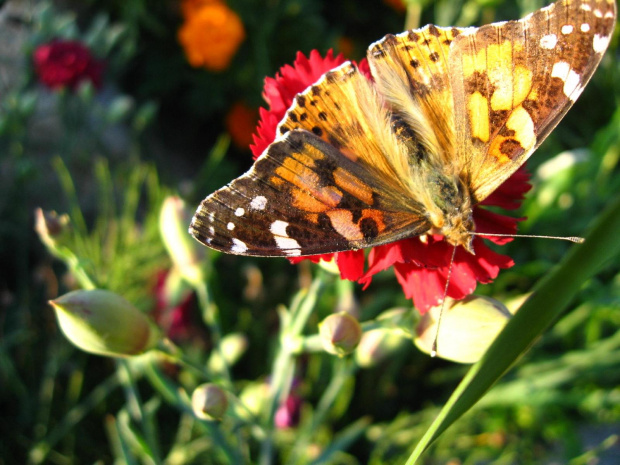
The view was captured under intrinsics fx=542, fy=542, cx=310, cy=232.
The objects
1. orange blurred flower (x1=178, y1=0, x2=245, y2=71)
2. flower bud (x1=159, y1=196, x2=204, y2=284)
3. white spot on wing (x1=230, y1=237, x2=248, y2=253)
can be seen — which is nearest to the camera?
white spot on wing (x1=230, y1=237, x2=248, y2=253)

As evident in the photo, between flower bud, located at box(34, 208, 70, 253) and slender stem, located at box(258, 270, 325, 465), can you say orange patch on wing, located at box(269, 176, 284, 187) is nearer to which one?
slender stem, located at box(258, 270, 325, 465)

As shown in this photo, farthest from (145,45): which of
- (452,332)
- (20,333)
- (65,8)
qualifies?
(452,332)

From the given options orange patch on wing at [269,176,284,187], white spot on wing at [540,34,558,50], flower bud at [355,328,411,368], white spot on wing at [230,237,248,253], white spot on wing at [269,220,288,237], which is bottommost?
flower bud at [355,328,411,368]

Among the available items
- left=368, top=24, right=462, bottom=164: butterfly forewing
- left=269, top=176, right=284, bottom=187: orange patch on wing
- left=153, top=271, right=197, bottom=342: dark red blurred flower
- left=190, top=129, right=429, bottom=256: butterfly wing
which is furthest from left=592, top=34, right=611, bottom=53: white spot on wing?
left=153, top=271, right=197, bottom=342: dark red blurred flower

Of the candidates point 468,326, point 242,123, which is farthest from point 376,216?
point 242,123

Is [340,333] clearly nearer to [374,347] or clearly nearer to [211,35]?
[374,347]

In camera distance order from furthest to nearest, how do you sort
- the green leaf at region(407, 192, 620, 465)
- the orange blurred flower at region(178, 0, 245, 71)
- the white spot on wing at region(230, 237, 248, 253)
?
the orange blurred flower at region(178, 0, 245, 71)
the white spot on wing at region(230, 237, 248, 253)
the green leaf at region(407, 192, 620, 465)
